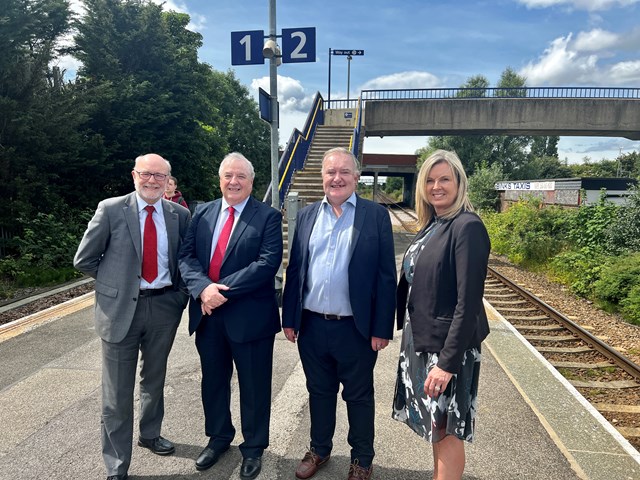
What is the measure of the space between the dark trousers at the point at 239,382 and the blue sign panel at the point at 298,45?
15.6 feet

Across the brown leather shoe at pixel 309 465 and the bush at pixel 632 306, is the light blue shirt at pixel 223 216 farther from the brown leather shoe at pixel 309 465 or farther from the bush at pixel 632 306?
the bush at pixel 632 306

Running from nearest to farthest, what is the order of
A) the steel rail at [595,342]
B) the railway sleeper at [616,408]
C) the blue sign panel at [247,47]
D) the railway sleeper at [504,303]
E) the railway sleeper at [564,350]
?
the railway sleeper at [616,408] → the steel rail at [595,342] → the railway sleeper at [564,350] → the blue sign panel at [247,47] → the railway sleeper at [504,303]

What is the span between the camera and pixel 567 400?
12.2ft

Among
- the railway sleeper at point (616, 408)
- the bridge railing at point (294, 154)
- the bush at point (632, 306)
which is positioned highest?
the bridge railing at point (294, 154)

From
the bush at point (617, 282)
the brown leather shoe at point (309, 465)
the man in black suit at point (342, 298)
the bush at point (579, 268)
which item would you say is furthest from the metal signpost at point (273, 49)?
the bush at point (579, 268)

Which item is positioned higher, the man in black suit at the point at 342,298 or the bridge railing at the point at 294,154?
the bridge railing at the point at 294,154

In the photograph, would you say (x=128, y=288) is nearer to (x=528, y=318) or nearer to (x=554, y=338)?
(x=554, y=338)

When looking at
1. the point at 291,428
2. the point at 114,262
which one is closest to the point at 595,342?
the point at 291,428

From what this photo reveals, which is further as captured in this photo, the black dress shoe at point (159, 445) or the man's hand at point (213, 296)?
the black dress shoe at point (159, 445)

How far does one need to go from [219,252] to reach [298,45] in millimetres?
4566

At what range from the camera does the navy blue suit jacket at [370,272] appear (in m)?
2.49

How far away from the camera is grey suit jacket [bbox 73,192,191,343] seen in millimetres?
2639

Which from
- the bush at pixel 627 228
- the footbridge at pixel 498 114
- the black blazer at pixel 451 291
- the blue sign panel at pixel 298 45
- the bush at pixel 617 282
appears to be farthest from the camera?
the footbridge at pixel 498 114

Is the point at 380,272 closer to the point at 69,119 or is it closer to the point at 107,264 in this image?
the point at 107,264
